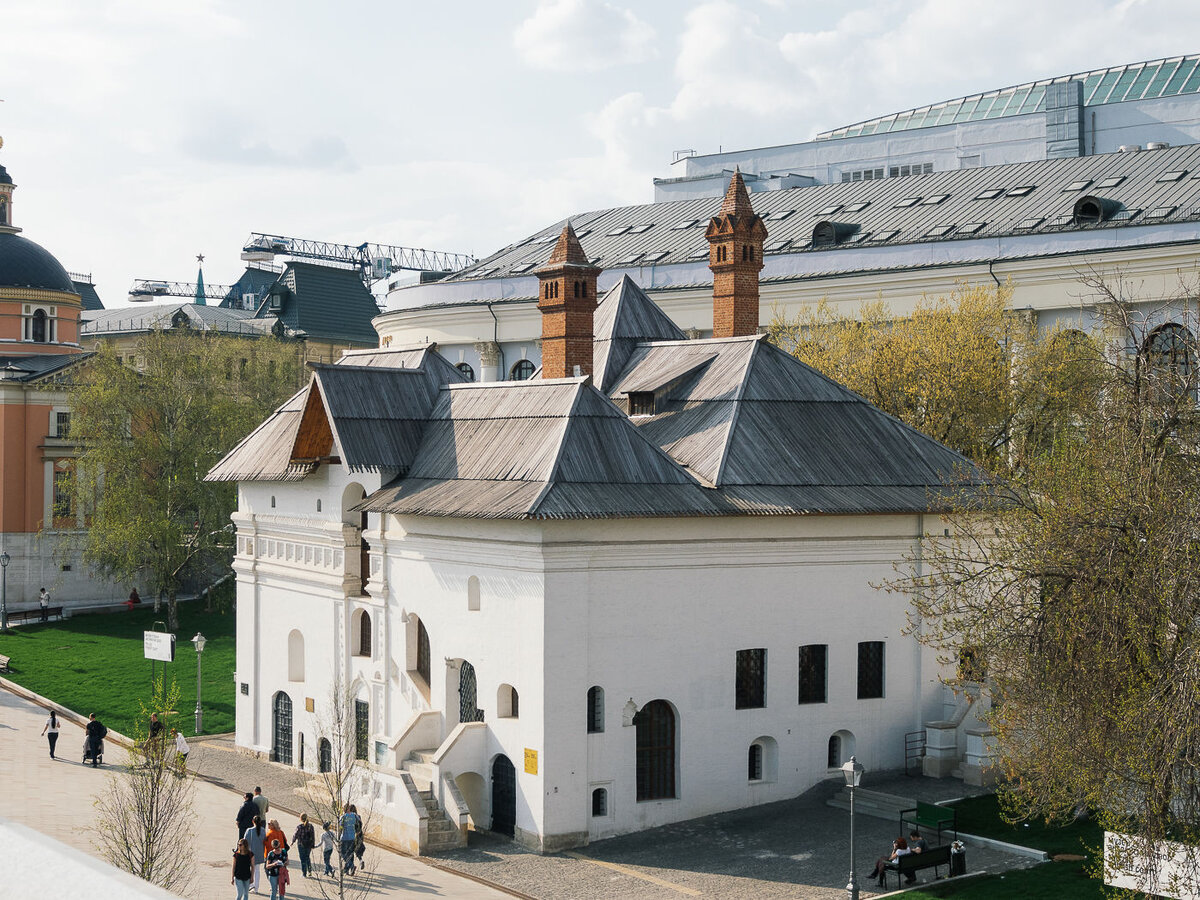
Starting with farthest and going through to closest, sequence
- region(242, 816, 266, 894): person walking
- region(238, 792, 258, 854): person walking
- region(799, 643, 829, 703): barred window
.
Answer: region(799, 643, 829, 703): barred window, region(238, 792, 258, 854): person walking, region(242, 816, 266, 894): person walking

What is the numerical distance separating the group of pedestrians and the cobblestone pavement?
2877 mm

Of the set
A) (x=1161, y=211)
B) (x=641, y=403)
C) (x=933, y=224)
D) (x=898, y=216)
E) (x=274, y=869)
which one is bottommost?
(x=274, y=869)

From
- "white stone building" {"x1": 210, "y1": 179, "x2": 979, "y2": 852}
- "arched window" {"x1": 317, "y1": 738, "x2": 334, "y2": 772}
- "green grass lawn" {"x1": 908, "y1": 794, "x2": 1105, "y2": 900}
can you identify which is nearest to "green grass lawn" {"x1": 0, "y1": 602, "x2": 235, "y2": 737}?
"arched window" {"x1": 317, "y1": 738, "x2": 334, "y2": 772}

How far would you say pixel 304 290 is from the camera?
375 feet

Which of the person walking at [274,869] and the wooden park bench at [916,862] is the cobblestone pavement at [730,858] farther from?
the person walking at [274,869]

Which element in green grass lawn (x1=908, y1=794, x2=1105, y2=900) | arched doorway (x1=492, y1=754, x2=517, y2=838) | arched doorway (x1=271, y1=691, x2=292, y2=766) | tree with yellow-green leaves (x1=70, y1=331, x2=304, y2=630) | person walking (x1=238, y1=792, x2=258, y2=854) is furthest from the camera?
tree with yellow-green leaves (x1=70, y1=331, x2=304, y2=630)

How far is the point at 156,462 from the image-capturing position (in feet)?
241

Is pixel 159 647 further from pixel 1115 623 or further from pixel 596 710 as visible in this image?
pixel 1115 623

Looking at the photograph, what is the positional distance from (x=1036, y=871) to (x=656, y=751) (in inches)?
374

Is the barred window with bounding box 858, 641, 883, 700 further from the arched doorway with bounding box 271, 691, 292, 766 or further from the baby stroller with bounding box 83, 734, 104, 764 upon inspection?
the baby stroller with bounding box 83, 734, 104, 764

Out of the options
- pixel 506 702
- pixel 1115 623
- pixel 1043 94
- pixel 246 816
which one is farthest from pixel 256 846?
pixel 1043 94

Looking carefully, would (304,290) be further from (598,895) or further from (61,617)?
(598,895)

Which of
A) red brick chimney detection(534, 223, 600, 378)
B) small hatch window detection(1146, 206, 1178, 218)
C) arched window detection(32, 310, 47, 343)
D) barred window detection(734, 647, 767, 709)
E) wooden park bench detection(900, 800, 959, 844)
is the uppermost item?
small hatch window detection(1146, 206, 1178, 218)

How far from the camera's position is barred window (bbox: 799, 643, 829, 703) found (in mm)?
35938
